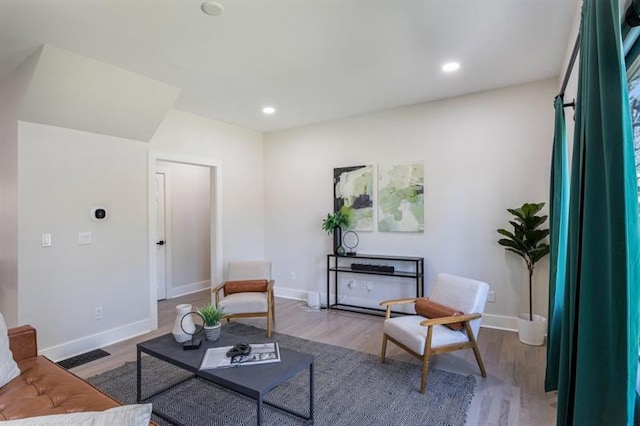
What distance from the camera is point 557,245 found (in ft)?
8.23

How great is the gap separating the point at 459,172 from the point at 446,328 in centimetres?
202

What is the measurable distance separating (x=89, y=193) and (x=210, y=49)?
1.99 metres

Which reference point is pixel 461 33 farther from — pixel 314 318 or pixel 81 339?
pixel 81 339

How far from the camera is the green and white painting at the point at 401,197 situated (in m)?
4.31

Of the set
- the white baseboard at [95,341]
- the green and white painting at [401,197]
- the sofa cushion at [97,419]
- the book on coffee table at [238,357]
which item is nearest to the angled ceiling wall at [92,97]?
the white baseboard at [95,341]

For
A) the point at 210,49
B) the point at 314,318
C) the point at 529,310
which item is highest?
the point at 210,49

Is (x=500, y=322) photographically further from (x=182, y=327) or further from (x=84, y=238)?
(x=84, y=238)

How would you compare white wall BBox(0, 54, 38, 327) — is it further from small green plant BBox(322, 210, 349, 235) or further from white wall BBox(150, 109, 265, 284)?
small green plant BBox(322, 210, 349, 235)

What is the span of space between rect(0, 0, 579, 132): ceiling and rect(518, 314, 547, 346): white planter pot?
249cm

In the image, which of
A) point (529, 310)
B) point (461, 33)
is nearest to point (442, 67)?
point (461, 33)

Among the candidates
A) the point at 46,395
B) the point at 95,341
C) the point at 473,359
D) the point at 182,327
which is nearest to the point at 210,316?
the point at 182,327

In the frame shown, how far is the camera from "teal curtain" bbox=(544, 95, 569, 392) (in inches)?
95.8

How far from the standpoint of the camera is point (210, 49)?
2.80 metres

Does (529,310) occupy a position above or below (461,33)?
below
